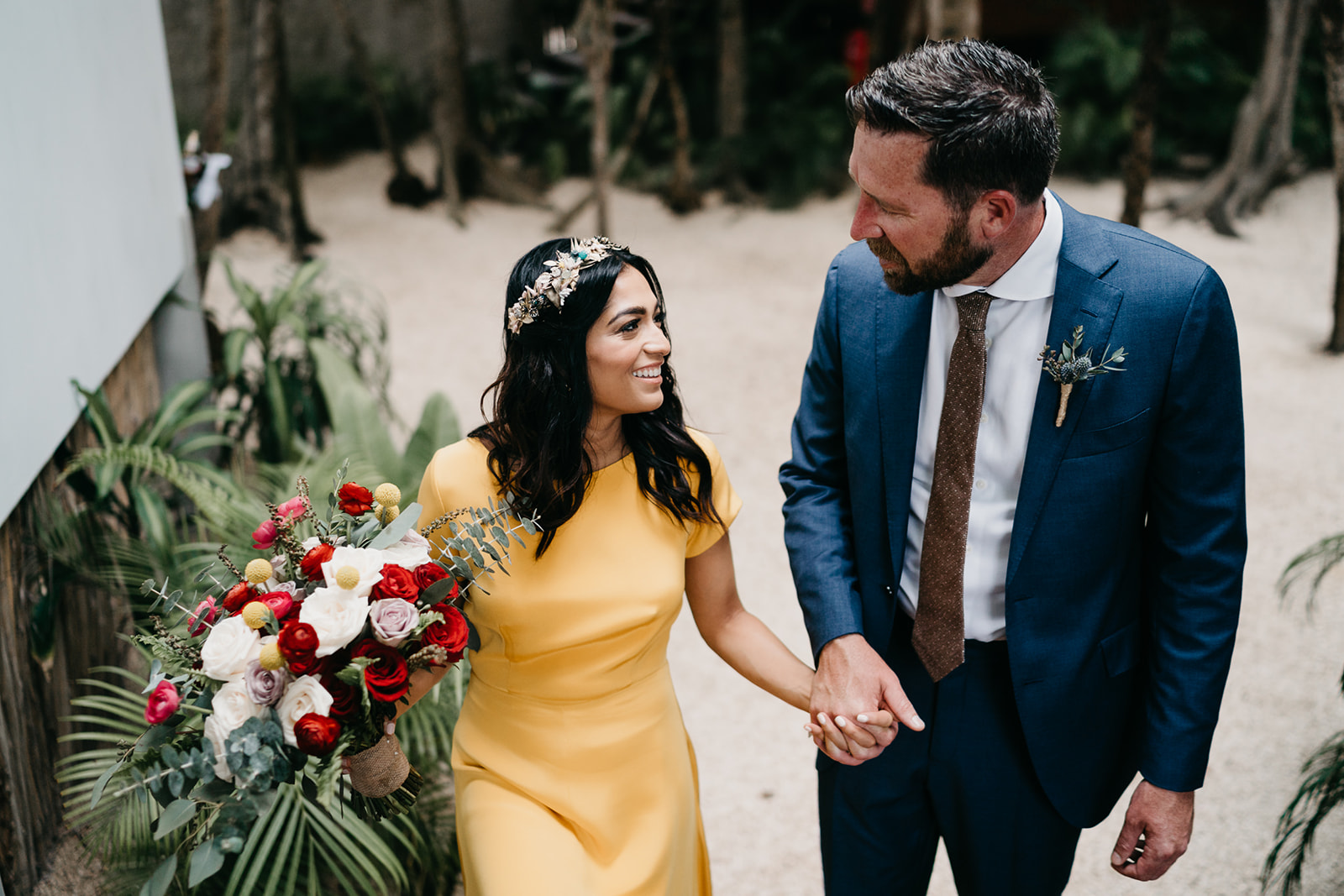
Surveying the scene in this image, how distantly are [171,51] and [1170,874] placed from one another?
39.2 feet

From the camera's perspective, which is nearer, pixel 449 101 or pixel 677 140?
pixel 677 140

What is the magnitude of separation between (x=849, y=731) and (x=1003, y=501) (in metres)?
0.46

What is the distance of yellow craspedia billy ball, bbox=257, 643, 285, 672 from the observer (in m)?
1.49

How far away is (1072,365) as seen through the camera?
1623 mm

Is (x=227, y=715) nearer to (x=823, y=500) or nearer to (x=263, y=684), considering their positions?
(x=263, y=684)

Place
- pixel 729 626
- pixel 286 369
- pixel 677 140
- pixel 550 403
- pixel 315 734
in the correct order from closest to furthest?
pixel 315 734 → pixel 550 403 → pixel 729 626 → pixel 286 369 → pixel 677 140

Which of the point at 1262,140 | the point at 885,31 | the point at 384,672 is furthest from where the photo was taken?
the point at 885,31

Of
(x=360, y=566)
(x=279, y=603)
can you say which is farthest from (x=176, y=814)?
(x=360, y=566)

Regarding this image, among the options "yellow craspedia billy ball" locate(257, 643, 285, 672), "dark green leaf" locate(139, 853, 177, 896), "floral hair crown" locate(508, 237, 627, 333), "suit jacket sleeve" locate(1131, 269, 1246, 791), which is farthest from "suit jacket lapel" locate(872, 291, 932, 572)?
"dark green leaf" locate(139, 853, 177, 896)

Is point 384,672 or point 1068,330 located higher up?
point 1068,330

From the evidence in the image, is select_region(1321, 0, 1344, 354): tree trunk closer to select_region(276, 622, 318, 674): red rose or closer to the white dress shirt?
the white dress shirt

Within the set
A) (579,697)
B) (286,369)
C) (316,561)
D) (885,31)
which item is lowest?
(286,369)

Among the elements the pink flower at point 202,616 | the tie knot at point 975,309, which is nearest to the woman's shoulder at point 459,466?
the pink flower at point 202,616

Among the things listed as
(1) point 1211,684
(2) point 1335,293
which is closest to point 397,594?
(1) point 1211,684
